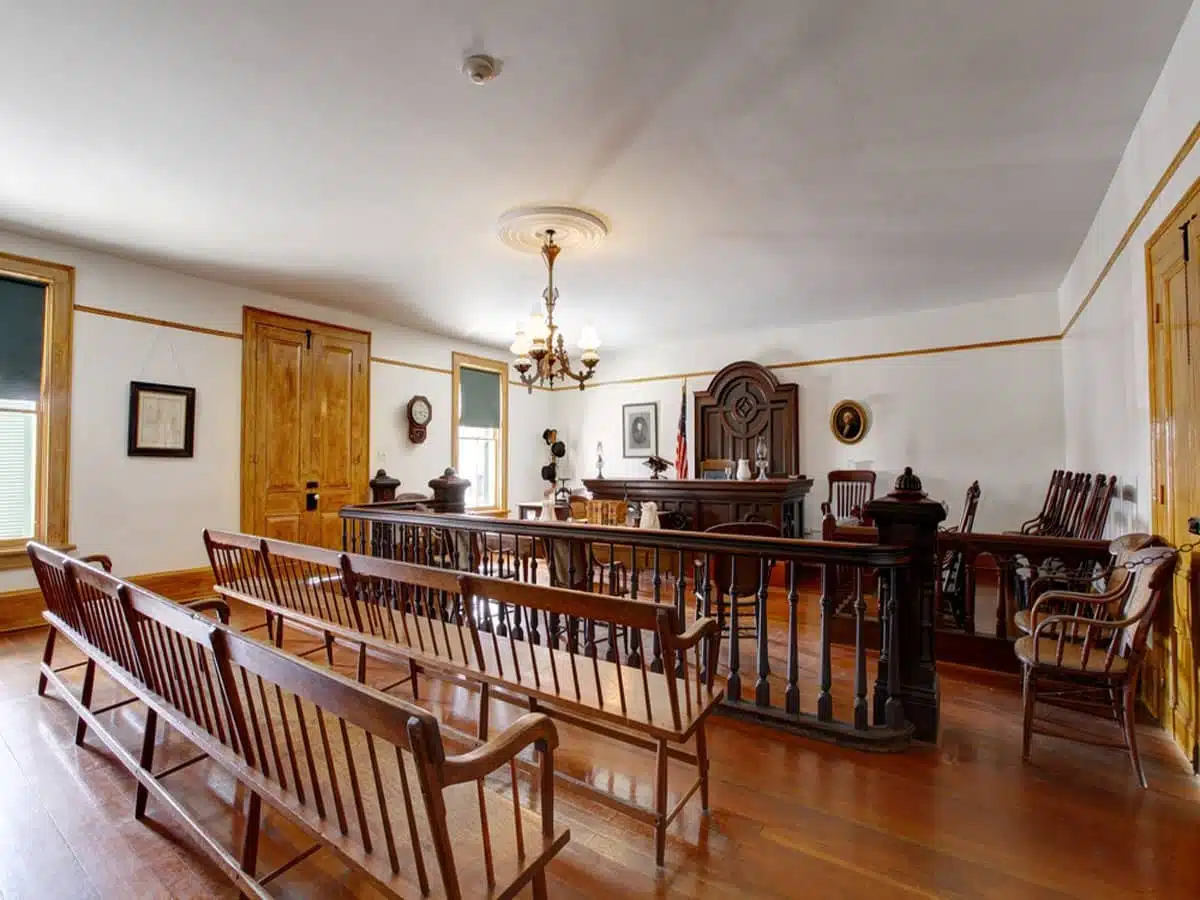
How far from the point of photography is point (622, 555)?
5238 mm

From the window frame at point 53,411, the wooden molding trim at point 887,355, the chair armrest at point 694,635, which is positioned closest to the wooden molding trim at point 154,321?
the window frame at point 53,411

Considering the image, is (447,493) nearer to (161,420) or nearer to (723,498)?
(161,420)

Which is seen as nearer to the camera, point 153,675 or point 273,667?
point 273,667

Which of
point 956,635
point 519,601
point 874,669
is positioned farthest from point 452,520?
point 956,635

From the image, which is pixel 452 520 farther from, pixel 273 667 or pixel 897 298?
pixel 897 298

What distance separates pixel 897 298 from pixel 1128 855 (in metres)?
5.23

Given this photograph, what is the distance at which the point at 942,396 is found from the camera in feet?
20.5

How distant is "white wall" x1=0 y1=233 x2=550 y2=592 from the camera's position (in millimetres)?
4492

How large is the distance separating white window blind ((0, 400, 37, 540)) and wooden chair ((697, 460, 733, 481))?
6350mm

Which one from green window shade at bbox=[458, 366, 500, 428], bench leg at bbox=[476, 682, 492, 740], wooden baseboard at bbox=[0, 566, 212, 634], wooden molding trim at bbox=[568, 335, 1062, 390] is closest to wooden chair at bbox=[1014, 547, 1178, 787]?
bench leg at bbox=[476, 682, 492, 740]

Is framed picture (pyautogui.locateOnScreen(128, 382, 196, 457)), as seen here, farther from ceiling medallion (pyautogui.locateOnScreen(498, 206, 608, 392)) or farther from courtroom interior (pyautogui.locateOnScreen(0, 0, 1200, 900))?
ceiling medallion (pyautogui.locateOnScreen(498, 206, 608, 392))

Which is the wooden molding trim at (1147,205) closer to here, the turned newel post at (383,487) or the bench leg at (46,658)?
the turned newel post at (383,487)

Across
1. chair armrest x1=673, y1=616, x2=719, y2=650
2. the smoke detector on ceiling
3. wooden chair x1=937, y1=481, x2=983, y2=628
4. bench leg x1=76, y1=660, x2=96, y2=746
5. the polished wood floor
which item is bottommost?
the polished wood floor

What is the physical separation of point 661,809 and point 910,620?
1437 mm
